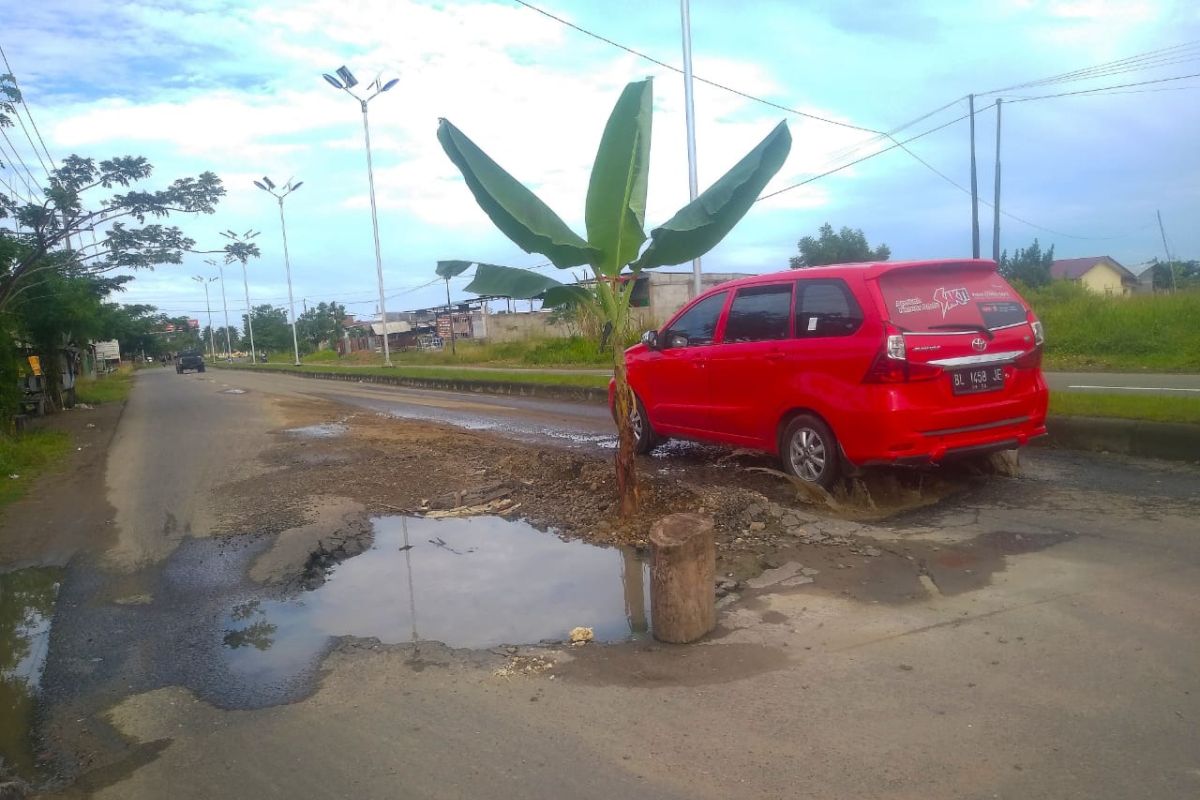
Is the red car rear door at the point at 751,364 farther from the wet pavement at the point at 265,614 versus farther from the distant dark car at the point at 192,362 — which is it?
the distant dark car at the point at 192,362

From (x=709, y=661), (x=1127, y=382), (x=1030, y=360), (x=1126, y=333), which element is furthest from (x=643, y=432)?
(x=1126, y=333)

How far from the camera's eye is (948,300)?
6348 millimetres

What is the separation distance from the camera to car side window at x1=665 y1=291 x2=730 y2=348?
797cm

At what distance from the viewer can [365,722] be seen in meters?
3.65

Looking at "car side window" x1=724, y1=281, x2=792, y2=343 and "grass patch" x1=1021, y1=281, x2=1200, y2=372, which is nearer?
"car side window" x1=724, y1=281, x2=792, y2=343

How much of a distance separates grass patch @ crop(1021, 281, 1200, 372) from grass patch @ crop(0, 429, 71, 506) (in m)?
19.2

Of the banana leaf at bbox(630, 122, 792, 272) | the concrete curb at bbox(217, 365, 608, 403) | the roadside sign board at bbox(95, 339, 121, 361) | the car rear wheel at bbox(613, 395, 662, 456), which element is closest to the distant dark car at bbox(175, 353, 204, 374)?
the roadside sign board at bbox(95, 339, 121, 361)

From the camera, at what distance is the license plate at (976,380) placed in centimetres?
620

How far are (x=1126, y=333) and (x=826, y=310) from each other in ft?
57.2

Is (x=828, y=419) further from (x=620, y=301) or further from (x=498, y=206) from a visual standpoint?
(x=498, y=206)

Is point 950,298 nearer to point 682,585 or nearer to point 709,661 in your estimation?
point 682,585

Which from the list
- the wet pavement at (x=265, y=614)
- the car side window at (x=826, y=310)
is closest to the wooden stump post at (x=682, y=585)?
the wet pavement at (x=265, y=614)

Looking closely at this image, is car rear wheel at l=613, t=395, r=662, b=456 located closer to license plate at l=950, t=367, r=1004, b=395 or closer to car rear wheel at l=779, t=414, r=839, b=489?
car rear wheel at l=779, t=414, r=839, b=489

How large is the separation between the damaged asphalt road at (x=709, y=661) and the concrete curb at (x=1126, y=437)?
0.26 meters
